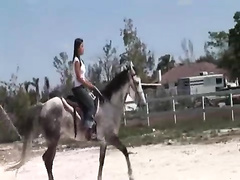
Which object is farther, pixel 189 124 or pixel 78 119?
pixel 189 124

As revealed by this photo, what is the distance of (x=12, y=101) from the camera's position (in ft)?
113

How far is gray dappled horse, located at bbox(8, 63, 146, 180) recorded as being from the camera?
1066cm

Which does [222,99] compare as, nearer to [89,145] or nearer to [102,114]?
[89,145]

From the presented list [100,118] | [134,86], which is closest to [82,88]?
[100,118]

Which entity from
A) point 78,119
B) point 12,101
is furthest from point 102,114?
point 12,101

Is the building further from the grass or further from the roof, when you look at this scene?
the grass

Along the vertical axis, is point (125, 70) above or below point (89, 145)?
above

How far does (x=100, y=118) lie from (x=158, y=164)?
227cm

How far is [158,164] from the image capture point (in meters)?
12.6

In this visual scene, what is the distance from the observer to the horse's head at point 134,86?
36.7 ft

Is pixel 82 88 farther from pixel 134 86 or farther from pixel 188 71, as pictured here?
pixel 188 71

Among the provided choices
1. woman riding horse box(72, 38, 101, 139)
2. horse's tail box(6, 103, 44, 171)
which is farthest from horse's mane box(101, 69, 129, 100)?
horse's tail box(6, 103, 44, 171)

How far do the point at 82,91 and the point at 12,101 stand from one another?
24.6 m

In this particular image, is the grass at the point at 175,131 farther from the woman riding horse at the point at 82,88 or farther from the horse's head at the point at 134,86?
the woman riding horse at the point at 82,88
